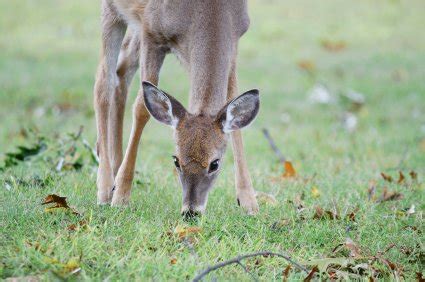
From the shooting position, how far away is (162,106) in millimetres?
5516

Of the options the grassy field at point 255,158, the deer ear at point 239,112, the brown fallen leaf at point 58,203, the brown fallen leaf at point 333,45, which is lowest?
the brown fallen leaf at point 333,45

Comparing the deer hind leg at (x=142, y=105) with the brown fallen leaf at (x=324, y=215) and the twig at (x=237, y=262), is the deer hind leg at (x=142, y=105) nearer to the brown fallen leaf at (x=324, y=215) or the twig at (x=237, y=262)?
the brown fallen leaf at (x=324, y=215)

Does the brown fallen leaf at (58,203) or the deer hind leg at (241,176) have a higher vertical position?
the brown fallen leaf at (58,203)

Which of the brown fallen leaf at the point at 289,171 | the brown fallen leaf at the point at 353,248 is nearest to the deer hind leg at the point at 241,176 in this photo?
the brown fallen leaf at the point at 289,171

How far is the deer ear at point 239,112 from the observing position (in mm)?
5473

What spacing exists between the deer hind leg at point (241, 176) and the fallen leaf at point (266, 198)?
0.07 m

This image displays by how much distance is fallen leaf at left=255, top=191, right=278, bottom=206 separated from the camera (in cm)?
598

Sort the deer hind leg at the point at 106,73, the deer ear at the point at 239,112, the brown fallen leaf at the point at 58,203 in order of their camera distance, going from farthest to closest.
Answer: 1. the deer hind leg at the point at 106,73
2. the deer ear at the point at 239,112
3. the brown fallen leaf at the point at 58,203

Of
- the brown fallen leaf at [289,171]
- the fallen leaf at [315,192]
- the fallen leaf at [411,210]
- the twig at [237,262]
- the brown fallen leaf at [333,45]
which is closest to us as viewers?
the twig at [237,262]

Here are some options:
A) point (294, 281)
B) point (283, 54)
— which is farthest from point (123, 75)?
point (283, 54)

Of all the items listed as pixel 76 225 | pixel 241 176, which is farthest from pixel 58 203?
pixel 241 176

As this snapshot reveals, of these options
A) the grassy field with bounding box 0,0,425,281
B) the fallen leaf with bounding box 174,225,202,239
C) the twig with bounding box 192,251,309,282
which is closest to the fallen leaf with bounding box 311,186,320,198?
the grassy field with bounding box 0,0,425,281

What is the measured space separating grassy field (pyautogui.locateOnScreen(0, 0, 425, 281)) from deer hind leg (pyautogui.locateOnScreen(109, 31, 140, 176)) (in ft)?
1.19

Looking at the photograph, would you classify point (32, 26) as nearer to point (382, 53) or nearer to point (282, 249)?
point (382, 53)
